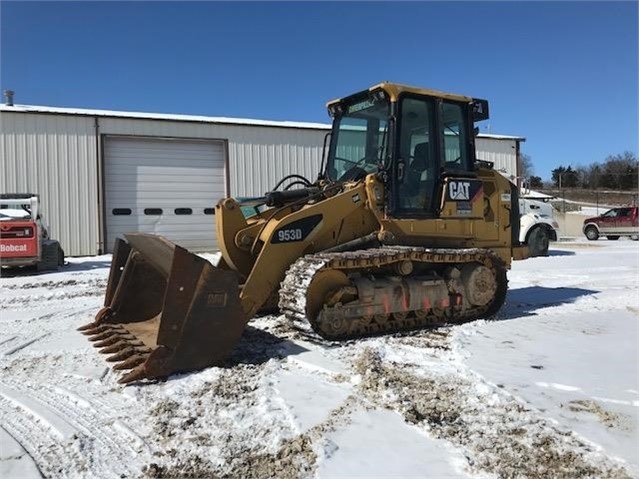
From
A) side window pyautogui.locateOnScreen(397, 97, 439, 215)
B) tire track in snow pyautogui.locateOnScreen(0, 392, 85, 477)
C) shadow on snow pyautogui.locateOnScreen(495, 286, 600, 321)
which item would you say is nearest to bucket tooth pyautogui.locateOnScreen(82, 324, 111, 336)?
tire track in snow pyautogui.locateOnScreen(0, 392, 85, 477)

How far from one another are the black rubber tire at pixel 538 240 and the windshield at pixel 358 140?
10.5m

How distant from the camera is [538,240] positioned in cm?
1677

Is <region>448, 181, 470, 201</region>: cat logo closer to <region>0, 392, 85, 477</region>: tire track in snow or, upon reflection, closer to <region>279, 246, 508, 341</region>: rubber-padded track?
<region>279, 246, 508, 341</region>: rubber-padded track

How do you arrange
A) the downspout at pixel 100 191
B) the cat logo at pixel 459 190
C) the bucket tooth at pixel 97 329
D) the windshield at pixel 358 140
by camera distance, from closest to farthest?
the bucket tooth at pixel 97 329, the windshield at pixel 358 140, the cat logo at pixel 459 190, the downspout at pixel 100 191

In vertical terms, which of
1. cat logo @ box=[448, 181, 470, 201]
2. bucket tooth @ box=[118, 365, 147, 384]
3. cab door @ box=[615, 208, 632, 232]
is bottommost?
bucket tooth @ box=[118, 365, 147, 384]

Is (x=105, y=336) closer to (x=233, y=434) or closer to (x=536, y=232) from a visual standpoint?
(x=233, y=434)

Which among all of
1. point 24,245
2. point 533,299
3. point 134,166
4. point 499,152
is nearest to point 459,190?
point 533,299

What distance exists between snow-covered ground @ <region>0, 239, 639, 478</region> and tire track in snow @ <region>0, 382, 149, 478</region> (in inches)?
0.5

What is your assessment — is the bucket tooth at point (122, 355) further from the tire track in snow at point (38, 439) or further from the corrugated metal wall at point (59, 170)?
the corrugated metal wall at point (59, 170)

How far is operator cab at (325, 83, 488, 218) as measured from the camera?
6.91 m

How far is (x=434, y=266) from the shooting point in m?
7.05

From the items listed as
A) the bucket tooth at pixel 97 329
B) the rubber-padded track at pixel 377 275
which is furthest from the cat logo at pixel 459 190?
the bucket tooth at pixel 97 329

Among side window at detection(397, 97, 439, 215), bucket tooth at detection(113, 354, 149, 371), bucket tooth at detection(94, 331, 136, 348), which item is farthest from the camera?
side window at detection(397, 97, 439, 215)

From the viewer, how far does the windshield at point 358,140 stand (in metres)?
7.12
